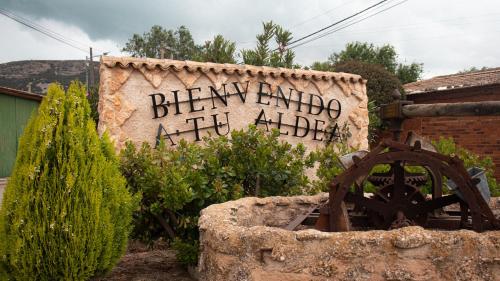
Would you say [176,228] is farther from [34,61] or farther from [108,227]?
[34,61]

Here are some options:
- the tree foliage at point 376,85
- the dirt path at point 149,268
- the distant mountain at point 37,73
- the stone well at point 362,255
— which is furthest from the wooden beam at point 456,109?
the distant mountain at point 37,73

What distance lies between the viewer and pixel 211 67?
7434 millimetres

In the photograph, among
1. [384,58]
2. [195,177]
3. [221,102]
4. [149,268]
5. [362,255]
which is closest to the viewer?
[362,255]

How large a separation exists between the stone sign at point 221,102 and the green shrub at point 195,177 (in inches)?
68.7

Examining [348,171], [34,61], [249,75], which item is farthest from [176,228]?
[34,61]

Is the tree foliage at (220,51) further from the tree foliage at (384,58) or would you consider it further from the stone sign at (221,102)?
the tree foliage at (384,58)

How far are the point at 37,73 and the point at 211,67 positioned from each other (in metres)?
22.5

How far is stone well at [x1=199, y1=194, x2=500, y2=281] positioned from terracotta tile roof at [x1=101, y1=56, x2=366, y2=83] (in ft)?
15.2

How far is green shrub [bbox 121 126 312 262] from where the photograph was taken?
4.65 metres

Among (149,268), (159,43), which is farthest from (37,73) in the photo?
(149,268)

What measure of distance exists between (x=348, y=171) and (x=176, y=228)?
237 centimetres

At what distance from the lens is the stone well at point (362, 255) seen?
2.52 metres

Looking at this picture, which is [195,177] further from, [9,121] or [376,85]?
[9,121]

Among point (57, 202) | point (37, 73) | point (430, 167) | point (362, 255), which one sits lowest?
point (362, 255)
